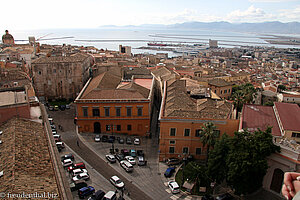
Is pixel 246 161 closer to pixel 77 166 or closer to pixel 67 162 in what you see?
pixel 77 166

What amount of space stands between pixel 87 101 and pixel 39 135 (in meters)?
18.1

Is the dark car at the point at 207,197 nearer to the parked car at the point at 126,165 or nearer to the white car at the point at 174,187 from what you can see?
the white car at the point at 174,187

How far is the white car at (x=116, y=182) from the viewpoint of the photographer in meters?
27.8

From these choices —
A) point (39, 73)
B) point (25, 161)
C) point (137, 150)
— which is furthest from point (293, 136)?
point (39, 73)

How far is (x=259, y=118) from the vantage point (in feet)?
104

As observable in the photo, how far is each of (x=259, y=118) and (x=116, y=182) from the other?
19735 millimetres

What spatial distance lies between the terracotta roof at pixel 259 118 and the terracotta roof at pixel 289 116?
879 millimetres

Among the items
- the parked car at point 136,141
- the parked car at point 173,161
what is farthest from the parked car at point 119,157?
the parked car at point 173,161

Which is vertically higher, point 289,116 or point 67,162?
point 289,116

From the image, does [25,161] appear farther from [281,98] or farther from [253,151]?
[281,98]

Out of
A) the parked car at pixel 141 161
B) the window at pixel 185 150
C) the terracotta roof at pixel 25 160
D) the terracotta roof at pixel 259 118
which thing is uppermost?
the terracotta roof at pixel 25 160

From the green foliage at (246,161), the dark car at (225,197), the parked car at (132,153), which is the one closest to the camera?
the green foliage at (246,161)

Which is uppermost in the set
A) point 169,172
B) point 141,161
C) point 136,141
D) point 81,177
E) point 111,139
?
point 111,139

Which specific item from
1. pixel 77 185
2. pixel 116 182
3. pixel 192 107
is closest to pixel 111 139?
pixel 116 182
